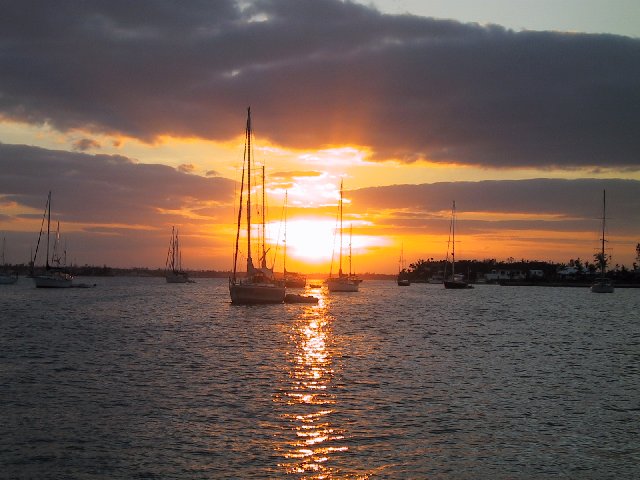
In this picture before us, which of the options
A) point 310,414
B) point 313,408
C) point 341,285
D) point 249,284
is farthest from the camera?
point 341,285

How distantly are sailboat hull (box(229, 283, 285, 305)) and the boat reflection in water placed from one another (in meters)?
36.1

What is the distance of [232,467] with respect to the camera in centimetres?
1731

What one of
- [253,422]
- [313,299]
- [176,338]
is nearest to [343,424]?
[253,422]

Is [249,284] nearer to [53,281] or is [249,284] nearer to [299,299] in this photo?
[299,299]

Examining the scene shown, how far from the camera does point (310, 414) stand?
936 inches

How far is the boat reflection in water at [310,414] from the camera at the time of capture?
1783 cm

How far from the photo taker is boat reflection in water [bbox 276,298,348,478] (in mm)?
17828

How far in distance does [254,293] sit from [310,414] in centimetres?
5939

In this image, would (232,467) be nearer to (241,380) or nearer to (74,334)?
(241,380)

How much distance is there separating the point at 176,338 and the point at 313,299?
54.5 meters

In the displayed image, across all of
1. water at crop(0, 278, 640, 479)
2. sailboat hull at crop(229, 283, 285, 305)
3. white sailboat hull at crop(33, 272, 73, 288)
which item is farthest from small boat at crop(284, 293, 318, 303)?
white sailboat hull at crop(33, 272, 73, 288)

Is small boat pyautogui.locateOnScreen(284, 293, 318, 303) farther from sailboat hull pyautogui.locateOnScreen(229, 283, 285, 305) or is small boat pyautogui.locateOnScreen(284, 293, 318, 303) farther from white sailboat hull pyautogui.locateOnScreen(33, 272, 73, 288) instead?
white sailboat hull pyautogui.locateOnScreen(33, 272, 73, 288)

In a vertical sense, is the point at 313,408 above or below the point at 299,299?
below

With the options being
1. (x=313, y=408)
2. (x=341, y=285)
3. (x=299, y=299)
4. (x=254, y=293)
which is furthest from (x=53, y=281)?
(x=313, y=408)
